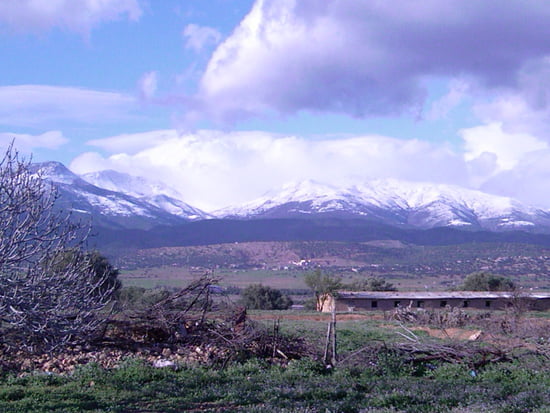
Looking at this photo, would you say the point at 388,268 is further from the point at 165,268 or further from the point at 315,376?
the point at 315,376

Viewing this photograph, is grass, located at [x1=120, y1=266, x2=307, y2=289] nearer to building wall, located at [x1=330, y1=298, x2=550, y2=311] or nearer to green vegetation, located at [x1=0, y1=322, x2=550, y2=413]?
building wall, located at [x1=330, y1=298, x2=550, y2=311]

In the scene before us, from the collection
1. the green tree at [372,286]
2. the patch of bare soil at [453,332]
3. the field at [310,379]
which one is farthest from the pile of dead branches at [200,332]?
the green tree at [372,286]

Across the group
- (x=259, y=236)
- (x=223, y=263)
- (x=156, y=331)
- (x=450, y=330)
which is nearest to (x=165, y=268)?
(x=223, y=263)

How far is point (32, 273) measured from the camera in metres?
11.0

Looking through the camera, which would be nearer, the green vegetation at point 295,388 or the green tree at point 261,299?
the green vegetation at point 295,388

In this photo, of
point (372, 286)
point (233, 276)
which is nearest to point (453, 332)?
point (372, 286)

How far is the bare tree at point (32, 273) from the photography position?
34.8 ft

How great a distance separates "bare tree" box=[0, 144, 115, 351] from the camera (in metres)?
10.6

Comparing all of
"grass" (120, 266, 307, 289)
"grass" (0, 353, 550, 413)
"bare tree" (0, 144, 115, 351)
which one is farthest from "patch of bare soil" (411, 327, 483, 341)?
"grass" (120, 266, 307, 289)

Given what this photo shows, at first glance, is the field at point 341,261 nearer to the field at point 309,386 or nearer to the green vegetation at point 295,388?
the field at point 309,386

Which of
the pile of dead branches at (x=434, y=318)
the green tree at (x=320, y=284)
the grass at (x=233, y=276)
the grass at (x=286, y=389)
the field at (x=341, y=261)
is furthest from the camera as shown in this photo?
the field at (x=341, y=261)

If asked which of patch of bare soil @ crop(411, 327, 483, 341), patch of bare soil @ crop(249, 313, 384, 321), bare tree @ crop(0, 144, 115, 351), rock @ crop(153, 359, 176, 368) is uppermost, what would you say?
bare tree @ crop(0, 144, 115, 351)

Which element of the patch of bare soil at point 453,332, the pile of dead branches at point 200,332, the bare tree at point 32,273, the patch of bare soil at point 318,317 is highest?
the bare tree at point 32,273

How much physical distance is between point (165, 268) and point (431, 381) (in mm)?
99452
